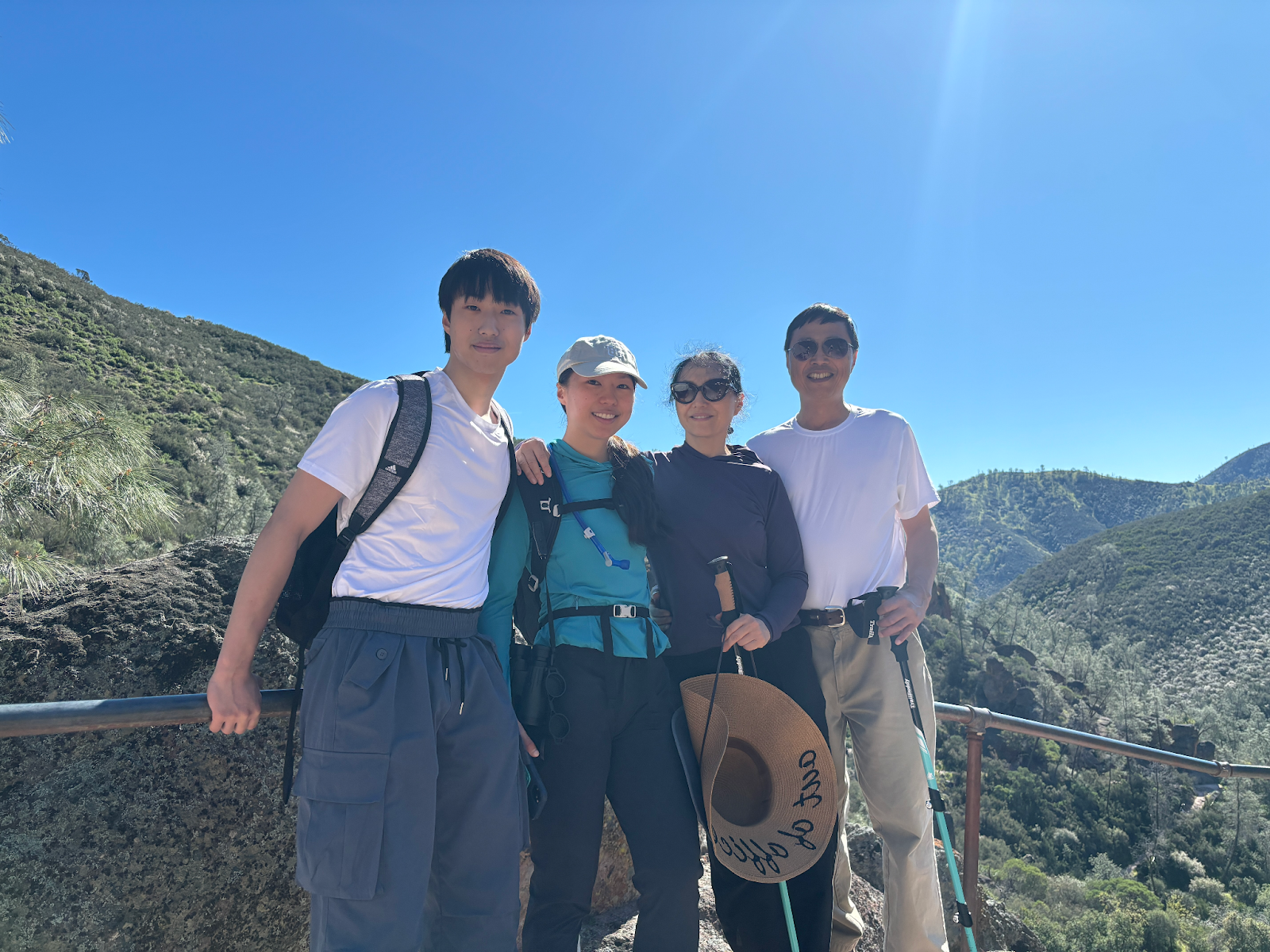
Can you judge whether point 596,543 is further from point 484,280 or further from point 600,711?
point 484,280

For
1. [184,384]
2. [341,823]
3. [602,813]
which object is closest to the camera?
[341,823]

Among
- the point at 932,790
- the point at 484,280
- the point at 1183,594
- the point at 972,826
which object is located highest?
the point at 484,280

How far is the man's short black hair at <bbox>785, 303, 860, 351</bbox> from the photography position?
2.85 meters

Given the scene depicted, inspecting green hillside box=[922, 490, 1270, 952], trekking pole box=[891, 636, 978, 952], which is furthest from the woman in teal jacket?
green hillside box=[922, 490, 1270, 952]

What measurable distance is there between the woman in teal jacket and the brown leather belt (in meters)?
0.70

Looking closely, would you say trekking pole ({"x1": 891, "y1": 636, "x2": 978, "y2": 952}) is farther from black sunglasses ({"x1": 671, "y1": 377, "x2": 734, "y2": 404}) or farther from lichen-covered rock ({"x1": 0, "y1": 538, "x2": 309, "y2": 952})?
lichen-covered rock ({"x1": 0, "y1": 538, "x2": 309, "y2": 952})

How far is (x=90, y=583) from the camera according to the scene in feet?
8.17

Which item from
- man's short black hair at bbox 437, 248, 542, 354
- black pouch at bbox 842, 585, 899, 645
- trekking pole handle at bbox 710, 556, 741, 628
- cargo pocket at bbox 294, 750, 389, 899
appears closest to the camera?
cargo pocket at bbox 294, 750, 389, 899

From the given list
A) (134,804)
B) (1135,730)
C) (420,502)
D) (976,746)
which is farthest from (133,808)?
(1135,730)

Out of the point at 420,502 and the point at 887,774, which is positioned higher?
the point at 420,502

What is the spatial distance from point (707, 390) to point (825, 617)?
964 mm

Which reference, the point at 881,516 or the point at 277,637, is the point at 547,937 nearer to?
the point at 277,637

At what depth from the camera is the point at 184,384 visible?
37.5 m

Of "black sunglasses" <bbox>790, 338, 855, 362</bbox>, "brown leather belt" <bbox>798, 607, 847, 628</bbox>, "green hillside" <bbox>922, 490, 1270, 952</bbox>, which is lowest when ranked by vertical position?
"green hillside" <bbox>922, 490, 1270, 952</bbox>
